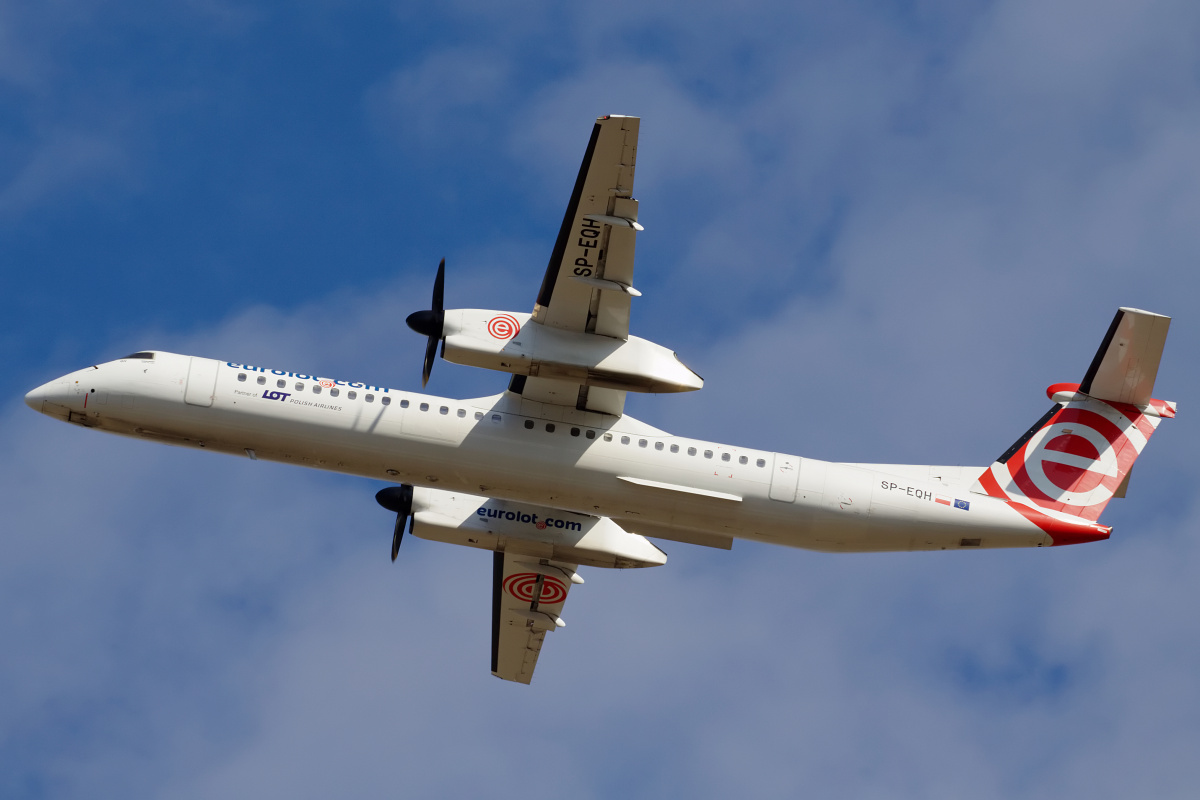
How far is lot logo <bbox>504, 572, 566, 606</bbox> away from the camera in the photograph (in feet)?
102

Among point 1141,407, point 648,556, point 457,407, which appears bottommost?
point 648,556

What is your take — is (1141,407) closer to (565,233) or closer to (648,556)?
(648,556)

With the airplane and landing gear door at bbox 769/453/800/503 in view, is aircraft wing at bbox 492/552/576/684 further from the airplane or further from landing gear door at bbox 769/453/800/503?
landing gear door at bbox 769/453/800/503

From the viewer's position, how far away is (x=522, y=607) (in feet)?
103

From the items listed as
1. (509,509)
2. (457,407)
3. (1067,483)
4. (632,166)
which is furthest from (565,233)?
(1067,483)

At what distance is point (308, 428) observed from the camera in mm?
25312

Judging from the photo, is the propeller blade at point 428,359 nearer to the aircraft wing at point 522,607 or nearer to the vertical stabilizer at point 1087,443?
the aircraft wing at point 522,607

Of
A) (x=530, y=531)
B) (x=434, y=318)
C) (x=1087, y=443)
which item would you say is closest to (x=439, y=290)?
(x=434, y=318)

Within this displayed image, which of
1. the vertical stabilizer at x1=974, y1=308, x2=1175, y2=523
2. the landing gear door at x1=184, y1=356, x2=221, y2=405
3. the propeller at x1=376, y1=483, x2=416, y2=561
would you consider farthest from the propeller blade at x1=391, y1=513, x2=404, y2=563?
the vertical stabilizer at x1=974, y1=308, x2=1175, y2=523

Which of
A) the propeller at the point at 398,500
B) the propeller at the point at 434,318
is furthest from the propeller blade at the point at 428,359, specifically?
the propeller at the point at 398,500

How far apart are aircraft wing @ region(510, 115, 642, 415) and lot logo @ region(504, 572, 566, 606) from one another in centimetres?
659

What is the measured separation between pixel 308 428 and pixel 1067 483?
1536cm

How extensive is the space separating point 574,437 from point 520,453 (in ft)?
3.67

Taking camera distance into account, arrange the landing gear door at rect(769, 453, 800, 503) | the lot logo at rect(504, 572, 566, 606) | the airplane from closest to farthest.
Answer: the airplane < the landing gear door at rect(769, 453, 800, 503) < the lot logo at rect(504, 572, 566, 606)
